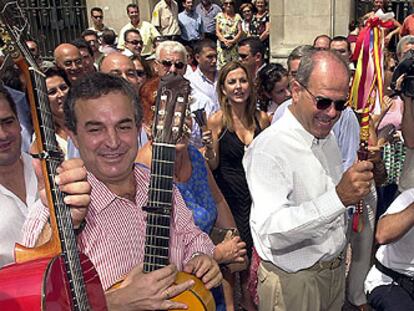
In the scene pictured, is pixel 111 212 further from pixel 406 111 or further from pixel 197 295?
pixel 406 111

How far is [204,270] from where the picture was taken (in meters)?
2.29

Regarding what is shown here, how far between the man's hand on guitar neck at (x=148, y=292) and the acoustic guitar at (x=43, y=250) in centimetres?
17

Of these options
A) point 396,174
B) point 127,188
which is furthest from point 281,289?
point 396,174

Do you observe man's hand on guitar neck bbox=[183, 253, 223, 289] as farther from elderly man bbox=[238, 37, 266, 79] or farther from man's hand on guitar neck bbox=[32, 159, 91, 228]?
elderly man bbox=[238, 37, 266, 79]

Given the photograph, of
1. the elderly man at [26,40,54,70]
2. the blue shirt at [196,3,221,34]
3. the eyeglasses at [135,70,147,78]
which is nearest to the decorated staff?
the elderly man at [26,40,54,70]

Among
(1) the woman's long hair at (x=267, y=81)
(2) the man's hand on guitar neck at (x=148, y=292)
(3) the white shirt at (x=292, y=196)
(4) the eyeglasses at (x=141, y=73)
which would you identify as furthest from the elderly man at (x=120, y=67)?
(2) the man's hand on guitar neck at (x=148, y=292)

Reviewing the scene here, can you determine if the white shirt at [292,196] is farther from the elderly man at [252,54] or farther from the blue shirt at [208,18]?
the blue shirt at [208,18]

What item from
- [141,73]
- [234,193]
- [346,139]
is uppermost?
[141,73]

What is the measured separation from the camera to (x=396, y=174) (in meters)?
4.16

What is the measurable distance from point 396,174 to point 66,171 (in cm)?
314

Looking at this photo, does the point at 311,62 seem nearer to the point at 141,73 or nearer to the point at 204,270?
the point at 204,270

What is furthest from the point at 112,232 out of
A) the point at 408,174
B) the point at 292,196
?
the point at 408,174

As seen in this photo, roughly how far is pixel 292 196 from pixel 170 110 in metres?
0.83

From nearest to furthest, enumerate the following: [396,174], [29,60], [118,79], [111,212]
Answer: [29,60]
[111,212]
[118,79]
[396,174]
